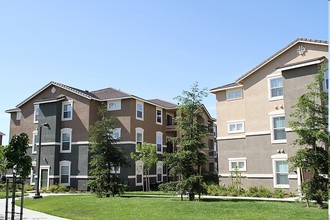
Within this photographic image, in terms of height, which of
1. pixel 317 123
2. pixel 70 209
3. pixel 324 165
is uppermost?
pixel 317 123

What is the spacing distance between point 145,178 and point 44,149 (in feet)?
30.5

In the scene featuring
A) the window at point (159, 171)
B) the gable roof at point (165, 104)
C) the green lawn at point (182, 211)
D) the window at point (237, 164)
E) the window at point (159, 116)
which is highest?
the gable roof at point (165, 104)

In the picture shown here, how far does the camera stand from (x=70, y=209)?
1551cm

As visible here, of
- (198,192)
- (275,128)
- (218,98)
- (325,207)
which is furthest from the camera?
(218,98)

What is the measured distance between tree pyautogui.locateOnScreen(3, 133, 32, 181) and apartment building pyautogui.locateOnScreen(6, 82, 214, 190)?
1597 centimetres

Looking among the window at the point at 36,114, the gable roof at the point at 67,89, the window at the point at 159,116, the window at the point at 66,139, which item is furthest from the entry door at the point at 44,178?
Answer: the window at the point at 159,116

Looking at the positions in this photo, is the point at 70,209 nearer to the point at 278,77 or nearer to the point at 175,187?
the point at 175,187

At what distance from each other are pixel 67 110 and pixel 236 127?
15.1 m

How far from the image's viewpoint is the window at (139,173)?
2862cm

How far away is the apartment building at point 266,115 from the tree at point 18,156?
1366 centimetres

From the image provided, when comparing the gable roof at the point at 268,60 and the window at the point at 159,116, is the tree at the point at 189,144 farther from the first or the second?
the window at the point at 159,116

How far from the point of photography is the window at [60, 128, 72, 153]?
29.7 metres

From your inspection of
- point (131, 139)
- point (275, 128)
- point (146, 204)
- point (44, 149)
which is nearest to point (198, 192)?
point (146, 204)

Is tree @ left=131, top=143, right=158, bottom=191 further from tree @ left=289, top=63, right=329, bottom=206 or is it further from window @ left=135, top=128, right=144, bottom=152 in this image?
tree @ left=289, top=63, right=329, bottom=206
